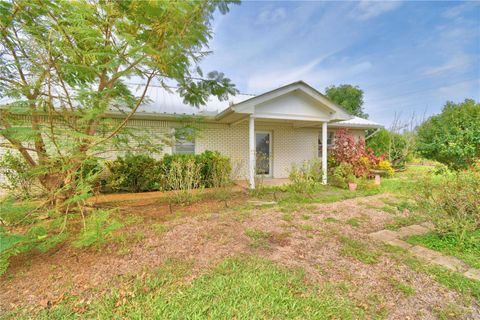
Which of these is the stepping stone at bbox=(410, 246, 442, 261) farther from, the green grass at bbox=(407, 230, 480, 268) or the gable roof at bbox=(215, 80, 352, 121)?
the gable roof at bbox=(215, 80, 352, 121)

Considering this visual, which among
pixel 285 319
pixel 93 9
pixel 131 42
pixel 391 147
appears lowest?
pixel 285 319

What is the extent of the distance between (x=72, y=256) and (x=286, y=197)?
506cm

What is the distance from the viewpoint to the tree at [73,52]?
3047mm

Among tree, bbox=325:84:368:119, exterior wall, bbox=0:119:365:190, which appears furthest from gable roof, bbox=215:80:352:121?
tree, bbox=325:84:368:119

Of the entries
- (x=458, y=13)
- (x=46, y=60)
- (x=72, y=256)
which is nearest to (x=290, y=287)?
(x=72, y=256)

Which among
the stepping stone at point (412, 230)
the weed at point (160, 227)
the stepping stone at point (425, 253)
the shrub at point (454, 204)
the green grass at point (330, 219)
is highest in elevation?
the shrub at point (454, 204)

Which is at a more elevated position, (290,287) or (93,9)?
(93,9)

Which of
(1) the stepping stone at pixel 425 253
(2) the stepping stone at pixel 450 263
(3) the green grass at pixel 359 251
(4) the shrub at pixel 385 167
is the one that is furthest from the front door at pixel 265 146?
(2) the stepping stone at pixel 450 263

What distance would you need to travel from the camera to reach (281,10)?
302 inches

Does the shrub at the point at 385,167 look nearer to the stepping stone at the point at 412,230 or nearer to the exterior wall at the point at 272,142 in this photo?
the exterior wall at the point at 272,142

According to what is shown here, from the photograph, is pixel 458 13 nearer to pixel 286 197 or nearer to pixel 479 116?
pixel 479 116

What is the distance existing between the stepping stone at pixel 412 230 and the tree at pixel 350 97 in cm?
2862

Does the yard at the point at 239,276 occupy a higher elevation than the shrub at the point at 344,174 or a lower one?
lower

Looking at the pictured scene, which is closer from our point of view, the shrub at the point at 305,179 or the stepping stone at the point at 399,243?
the stepping stone at the point at 399,243
